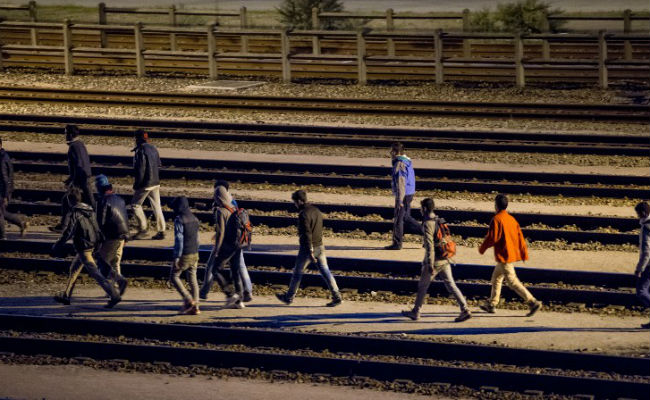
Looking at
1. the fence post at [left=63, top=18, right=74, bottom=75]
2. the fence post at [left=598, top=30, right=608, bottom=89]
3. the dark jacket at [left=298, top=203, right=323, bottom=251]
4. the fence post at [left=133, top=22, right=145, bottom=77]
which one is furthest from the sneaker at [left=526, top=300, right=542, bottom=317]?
the fence post at [left=63, top=18, right=74, bottom=75]

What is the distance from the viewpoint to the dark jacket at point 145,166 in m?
16.6

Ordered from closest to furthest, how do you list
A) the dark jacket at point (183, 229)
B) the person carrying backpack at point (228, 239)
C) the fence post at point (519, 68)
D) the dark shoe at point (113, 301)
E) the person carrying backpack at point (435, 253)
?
1. the person carrying backpack at point (435, 253)
2. the dark jacket at point (183, 229)
3. the person carrying backpack at point (228, 239)
4. the dark shoe at point (113, 301)
5. the fence post at point (519, 68)

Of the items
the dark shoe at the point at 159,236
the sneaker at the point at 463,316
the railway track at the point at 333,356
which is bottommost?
the railway track at the point at 333,356

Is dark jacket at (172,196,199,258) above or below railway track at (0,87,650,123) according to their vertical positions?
below

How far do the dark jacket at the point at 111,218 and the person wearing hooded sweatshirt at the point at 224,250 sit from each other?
1127mm

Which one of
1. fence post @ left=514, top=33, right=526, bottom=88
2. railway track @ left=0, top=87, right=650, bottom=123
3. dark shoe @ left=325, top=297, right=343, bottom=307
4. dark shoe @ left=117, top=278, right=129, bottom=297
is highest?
fence post @ left=514, top=33, right=526, bottom=88

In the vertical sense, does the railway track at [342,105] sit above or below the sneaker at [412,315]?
above

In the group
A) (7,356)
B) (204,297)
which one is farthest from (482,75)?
(7,356)

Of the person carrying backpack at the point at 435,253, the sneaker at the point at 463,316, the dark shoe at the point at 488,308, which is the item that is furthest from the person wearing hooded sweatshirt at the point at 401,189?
the sneaker at the point at 463,316

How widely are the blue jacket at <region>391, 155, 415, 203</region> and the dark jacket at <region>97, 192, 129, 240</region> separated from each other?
152 inches

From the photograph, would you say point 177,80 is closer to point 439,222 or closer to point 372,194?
point 372,194

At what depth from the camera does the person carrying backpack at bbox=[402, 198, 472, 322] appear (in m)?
13.2

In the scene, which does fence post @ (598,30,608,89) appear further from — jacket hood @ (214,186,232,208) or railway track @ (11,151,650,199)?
jacket hood @ (214,186,232,208)

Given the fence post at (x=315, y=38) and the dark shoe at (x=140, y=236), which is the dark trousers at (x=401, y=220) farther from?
the fence post at (x=315, y=38)
